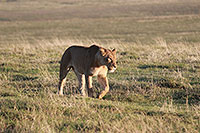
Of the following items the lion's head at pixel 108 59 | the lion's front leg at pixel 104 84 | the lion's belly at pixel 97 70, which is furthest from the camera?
the lion's front leg at pixel 104 84

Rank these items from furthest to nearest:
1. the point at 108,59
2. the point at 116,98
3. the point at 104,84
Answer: the point at 116,98 < the point at 104,84 < the point at 108,59

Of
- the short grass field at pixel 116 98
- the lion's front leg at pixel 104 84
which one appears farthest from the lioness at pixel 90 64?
the short grass field at pixel 116 98

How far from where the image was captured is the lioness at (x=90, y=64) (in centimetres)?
829

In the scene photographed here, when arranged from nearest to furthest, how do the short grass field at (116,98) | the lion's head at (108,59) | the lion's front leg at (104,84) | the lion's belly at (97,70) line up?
the short grass field at (116,98), the lion's head at (108,59), the lion's belly at (97,70), the lion's front leg at (104,84)

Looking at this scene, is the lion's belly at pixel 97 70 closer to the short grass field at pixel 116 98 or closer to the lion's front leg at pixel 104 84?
the lion's front leg at pixel 104 84

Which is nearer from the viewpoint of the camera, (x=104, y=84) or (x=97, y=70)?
A: (x=97, y=70)

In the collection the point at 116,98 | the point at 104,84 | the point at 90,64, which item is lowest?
the point at 116,98

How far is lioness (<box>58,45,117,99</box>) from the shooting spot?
8.29 m

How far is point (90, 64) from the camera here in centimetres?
873

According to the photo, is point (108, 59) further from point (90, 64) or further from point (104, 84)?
point (104, 84)

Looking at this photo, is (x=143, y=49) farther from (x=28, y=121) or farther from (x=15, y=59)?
(x=28, y=121)

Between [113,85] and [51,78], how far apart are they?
2.15 meters

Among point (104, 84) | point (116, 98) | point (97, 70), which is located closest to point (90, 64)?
point (97, 70)

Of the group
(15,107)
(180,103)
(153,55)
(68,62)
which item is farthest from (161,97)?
(153,55)
